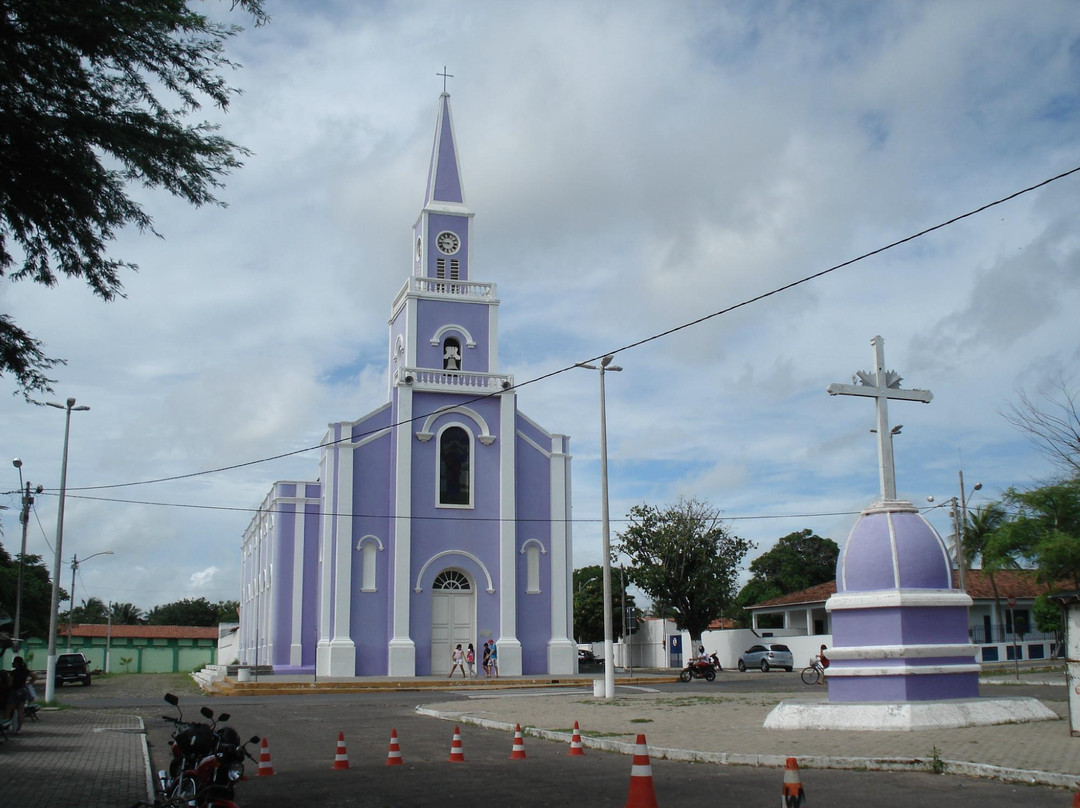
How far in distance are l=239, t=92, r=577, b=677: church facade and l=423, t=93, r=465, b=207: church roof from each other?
9 centimetres

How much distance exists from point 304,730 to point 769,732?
835cm

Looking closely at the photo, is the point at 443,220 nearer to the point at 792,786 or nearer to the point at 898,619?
the point at 898,619

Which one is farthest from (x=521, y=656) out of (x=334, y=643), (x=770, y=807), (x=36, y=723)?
(x=770, y=807)

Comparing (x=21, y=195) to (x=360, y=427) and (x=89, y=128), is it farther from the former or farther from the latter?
(x=360, y=427)

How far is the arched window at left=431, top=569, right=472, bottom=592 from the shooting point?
123 feet

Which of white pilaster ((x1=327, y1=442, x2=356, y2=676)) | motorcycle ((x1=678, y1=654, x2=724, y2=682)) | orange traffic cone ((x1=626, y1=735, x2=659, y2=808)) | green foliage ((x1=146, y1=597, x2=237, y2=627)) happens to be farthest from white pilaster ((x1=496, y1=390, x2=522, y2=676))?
green foliage ((x1=146, y1=597, x2=237, y2=627))

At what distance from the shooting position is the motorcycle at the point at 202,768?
28.6 feet

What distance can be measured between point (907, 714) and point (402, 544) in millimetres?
24315

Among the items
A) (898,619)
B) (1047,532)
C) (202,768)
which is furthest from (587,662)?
(202,768)

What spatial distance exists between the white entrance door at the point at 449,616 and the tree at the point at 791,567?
45.8 m

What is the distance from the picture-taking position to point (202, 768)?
8.94m

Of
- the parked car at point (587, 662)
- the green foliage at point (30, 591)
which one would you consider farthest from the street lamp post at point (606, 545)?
the green foliage at point (30, 591)

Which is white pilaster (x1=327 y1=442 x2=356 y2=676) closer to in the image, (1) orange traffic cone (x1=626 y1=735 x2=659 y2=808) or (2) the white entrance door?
(2) the white entrance door

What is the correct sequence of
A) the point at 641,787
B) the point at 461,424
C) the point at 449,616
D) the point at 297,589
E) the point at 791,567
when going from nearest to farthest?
the point at 641,787, the point at 449,616, the point at 461,424, the point at 297,589, the point at 791,567
